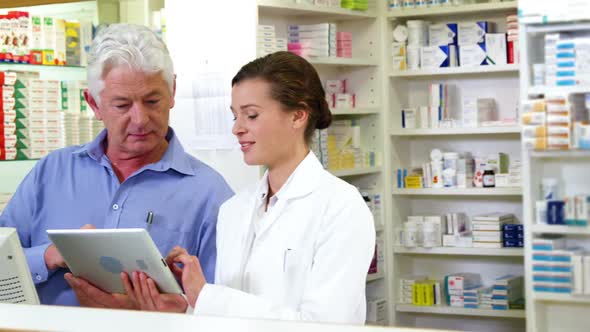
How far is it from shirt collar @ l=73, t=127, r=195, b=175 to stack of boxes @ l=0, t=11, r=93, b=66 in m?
2.42

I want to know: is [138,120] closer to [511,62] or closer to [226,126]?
[226,126]

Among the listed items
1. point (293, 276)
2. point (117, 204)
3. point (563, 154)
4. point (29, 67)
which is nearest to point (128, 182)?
point (117, 204)

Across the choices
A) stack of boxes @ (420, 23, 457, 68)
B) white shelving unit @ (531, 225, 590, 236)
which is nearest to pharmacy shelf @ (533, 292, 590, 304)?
white shelving unit @ (531, 225, 590, 236)

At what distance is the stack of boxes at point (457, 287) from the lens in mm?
5637

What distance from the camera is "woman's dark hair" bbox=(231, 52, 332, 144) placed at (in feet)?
7.28

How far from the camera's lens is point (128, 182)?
242 centimetres

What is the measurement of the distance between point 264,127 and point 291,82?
0.14 meters

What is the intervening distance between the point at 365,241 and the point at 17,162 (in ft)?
10.5

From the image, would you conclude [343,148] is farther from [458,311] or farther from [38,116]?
[38,116]

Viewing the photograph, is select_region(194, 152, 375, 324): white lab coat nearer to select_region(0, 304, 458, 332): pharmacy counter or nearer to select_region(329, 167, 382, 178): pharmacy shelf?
select_region(0, 304, 458, 332): pharmacy counter

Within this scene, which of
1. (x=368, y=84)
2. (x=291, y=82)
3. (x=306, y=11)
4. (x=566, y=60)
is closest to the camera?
(x=291, y=82)

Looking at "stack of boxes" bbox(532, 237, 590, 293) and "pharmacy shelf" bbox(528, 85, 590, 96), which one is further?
"stack of boxes" bbox(532, 237, 590, 293)

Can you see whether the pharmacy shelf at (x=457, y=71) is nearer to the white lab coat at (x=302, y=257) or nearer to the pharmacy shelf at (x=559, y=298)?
the pharmacy shelf at (x=559, y=298)

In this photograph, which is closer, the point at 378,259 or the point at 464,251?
the point at 464,251
